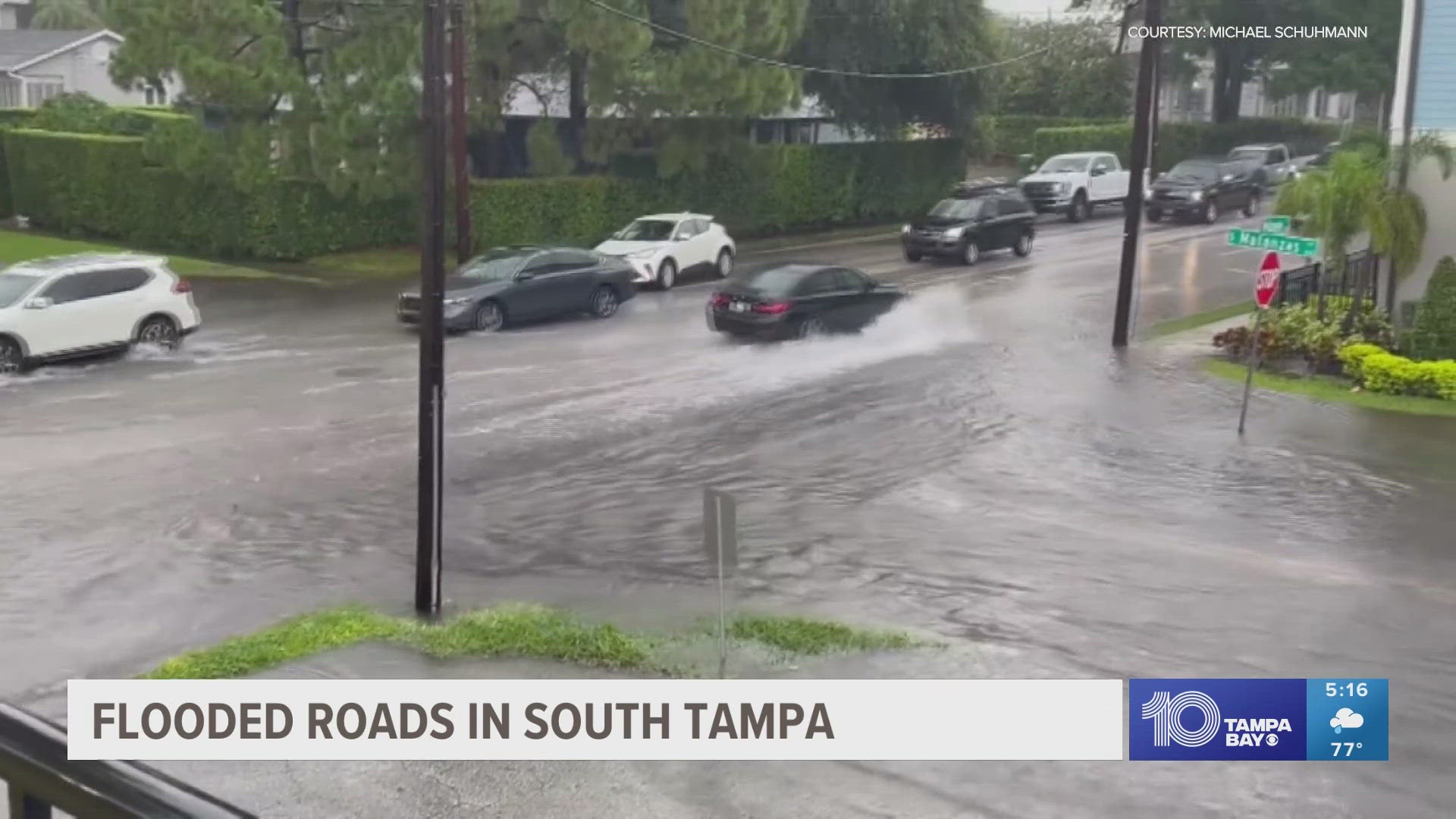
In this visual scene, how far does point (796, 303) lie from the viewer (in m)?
25.3

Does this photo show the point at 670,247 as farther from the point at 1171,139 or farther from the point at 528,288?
the point at 1171,139

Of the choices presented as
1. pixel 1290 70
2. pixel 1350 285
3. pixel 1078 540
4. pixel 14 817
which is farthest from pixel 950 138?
pixel 14 817

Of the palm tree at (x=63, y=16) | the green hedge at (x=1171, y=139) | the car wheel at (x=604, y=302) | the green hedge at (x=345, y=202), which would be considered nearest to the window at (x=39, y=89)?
the green hedge at (x=345, y=202)

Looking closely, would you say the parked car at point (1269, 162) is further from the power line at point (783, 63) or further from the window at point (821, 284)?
the window at point (821, 284)

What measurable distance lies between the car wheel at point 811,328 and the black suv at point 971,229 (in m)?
10.2

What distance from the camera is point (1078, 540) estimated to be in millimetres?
13984

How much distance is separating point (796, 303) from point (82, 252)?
712 inches

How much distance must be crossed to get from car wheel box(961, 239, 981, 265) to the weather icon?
26507mm

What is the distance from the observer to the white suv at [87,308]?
71.0 feet

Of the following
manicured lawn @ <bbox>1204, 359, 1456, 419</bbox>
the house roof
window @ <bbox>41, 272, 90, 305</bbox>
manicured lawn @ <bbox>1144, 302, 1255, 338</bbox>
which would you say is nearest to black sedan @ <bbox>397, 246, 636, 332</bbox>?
window @ <bbox>41, 272, 90, 305</bbox>

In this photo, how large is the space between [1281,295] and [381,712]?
63.5 feet

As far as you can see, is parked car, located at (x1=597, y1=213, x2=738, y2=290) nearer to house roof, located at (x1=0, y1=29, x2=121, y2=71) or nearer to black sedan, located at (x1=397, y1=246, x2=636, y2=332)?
black sedan, located at (x1=397, y1=246, x2=636, y2=332)

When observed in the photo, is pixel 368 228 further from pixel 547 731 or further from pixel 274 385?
pixel 547 731

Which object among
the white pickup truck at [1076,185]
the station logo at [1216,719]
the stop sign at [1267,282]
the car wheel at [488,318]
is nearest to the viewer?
the station logo at [1216,719]
